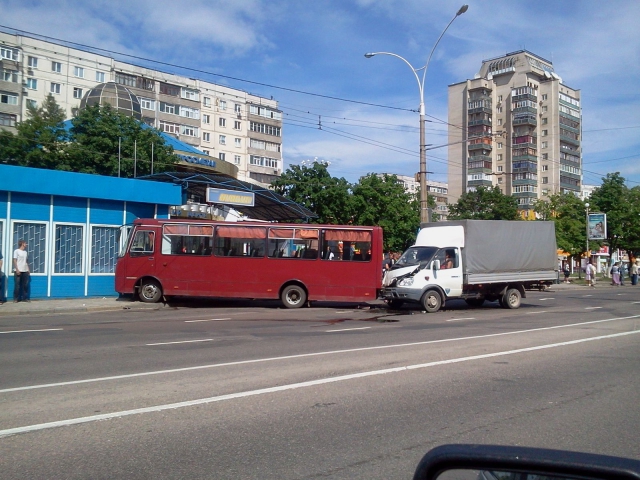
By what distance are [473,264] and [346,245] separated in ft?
14.8

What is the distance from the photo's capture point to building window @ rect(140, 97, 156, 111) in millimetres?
64625

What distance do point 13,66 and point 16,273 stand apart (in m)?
44.7

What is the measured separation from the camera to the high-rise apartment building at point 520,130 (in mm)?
87625

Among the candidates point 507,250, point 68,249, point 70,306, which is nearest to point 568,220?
point 507,250

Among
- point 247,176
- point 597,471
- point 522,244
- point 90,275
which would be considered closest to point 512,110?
point 247,176

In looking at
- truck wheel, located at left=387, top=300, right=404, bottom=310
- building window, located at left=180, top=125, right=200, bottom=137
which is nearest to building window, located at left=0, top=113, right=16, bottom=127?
building window, located at left=180, top=125, right=200, bottom=137

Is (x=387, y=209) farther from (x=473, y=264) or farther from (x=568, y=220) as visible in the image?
(x=473, y=264)

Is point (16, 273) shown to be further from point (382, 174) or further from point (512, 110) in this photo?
point (512, 110)

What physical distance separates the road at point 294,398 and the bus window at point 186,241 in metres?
7.52

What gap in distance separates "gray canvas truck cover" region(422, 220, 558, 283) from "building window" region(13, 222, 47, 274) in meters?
14.1

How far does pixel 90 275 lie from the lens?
22.2 metres

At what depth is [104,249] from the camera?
74.8ft

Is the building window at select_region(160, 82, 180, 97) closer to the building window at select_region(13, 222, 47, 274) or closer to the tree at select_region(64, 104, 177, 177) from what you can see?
the tree at select_region(64, 104, 177, 177)

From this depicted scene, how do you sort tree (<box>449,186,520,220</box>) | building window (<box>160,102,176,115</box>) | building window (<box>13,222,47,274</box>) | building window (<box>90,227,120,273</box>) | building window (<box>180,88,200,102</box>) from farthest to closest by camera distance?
building window (<box>180,88,200,102</box>) < building window (<box>160,102,176,115</box>) < tree (<box>449,186,520,220</box>) < building window (<box>90,227,120,273</box>) < building window (<box>13,222,47,274</box>)
